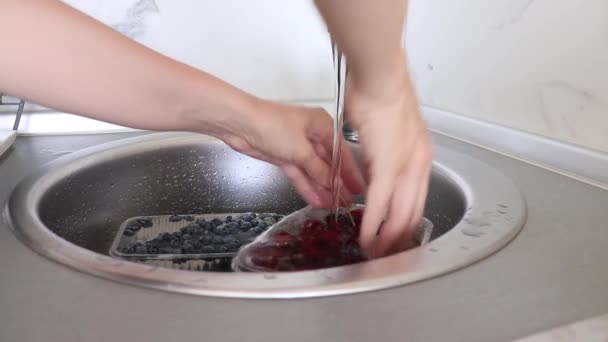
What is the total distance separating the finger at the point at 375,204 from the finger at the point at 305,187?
Answer: 143 mm

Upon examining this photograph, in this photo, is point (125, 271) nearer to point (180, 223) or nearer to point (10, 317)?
point (10, 317)

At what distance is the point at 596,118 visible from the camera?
0.70 metres

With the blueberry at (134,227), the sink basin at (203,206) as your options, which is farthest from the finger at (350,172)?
the blueberry at (134,227)

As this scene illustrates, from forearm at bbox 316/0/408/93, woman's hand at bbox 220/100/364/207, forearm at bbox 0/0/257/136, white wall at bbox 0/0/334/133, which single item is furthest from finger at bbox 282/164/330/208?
white wall at bbox 0/0/334/133

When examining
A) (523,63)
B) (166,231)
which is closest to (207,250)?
(166,231)

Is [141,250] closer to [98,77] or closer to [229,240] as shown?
[229,240]

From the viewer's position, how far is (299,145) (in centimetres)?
66

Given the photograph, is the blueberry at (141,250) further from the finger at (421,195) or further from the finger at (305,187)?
the finger at (421,195)

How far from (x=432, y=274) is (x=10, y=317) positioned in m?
0.31

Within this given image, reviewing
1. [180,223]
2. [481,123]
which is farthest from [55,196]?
[481,123]

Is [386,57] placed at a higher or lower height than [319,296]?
higher

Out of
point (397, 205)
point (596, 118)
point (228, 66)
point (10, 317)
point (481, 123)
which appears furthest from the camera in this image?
point (228, 66)

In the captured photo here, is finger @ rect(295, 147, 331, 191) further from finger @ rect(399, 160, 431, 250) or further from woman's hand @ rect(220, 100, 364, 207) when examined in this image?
finger @ rect(399, 160, 431, 250)

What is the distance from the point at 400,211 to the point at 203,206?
1.58 feet
